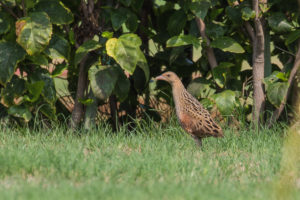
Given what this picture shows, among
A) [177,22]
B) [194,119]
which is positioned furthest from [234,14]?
[194,119]

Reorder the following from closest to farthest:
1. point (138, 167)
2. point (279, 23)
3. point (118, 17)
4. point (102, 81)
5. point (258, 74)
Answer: point (138, 167) < point (102, 81) < point (118, 17) < point (279, 23) < point (258, 74)

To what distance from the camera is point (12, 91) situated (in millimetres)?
5816

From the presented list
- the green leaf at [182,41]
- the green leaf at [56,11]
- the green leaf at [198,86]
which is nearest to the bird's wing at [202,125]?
the green leaf at [182,41]

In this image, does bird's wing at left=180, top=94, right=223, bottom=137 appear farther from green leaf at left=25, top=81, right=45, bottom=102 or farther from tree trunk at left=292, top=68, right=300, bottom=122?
green leaf at left=25, top=81, right=45, bottom=102

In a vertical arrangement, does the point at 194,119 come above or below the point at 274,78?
below

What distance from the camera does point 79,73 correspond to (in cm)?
602

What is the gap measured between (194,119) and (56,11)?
1.71 m

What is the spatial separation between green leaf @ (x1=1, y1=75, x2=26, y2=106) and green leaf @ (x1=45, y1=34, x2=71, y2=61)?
0.52m

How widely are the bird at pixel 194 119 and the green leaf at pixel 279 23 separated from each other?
1.17 meters

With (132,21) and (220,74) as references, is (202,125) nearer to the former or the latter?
(220,74)

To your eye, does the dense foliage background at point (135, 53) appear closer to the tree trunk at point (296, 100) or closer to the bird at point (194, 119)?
the tree trunk at point (296, 100)

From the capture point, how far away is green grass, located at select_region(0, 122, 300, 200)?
368 centimetres

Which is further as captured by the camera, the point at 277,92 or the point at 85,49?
the point at 277,92

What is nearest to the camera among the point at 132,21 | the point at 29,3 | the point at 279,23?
the point at 29,3
